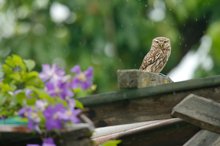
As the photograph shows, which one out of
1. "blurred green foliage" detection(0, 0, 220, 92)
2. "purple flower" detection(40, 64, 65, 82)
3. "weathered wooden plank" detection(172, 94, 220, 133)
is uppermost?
"blurred green foliage" detection(0, 0, 220, 92)

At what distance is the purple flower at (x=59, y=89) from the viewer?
4332 mm

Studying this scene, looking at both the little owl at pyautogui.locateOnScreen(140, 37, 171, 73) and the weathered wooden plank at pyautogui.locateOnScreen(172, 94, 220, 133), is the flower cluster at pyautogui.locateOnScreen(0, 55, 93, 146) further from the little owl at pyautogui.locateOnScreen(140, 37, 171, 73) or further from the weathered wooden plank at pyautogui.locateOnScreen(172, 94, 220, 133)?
the little owl at pyautogui.locateOnScreen(140, 37, 171, 73)

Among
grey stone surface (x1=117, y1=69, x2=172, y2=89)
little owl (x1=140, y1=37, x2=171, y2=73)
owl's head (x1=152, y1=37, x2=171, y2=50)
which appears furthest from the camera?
owl's head (x1=152, y1=37, x2=171, y2=50)

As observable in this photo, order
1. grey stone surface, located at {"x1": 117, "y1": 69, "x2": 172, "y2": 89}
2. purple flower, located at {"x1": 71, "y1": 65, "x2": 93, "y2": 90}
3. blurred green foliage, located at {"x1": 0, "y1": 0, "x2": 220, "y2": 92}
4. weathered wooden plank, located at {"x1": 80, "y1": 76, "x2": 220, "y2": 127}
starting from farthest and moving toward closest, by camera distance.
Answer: blurred green foliage, located at {"x1": 0, "y1": 0, "x2": 220, "y2": 92} < weathered wooden plank, located at {"x1": 80, "y1": 76, "x2": 220, "y2": 127} < grey stone surface, located at {"x1": 117, "y1": 69, "x2": 172, "y2": 89} < purple flower, located at {"x1": 71, "y1": 65, "x2": 93, "y2": 90}

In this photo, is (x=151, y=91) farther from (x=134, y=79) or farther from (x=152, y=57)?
(x=152, y=57)

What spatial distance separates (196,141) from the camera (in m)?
5.47

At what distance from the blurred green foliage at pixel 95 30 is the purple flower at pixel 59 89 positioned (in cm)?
1252

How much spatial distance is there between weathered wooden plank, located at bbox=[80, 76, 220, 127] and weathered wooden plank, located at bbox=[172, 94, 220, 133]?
0.19 ft

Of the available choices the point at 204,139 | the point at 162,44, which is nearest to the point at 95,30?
the point at 162,44

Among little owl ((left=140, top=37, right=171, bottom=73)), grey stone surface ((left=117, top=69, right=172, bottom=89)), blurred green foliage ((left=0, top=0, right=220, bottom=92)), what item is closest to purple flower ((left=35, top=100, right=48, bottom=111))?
grey stone surface ((left=117, top=69, right=172, bottom=89))

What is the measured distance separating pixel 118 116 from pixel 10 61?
3.06 feet

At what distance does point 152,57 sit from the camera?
8.62 metres

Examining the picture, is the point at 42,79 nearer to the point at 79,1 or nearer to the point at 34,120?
the point at 34,120

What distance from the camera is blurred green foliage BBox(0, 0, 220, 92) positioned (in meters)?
17.4
